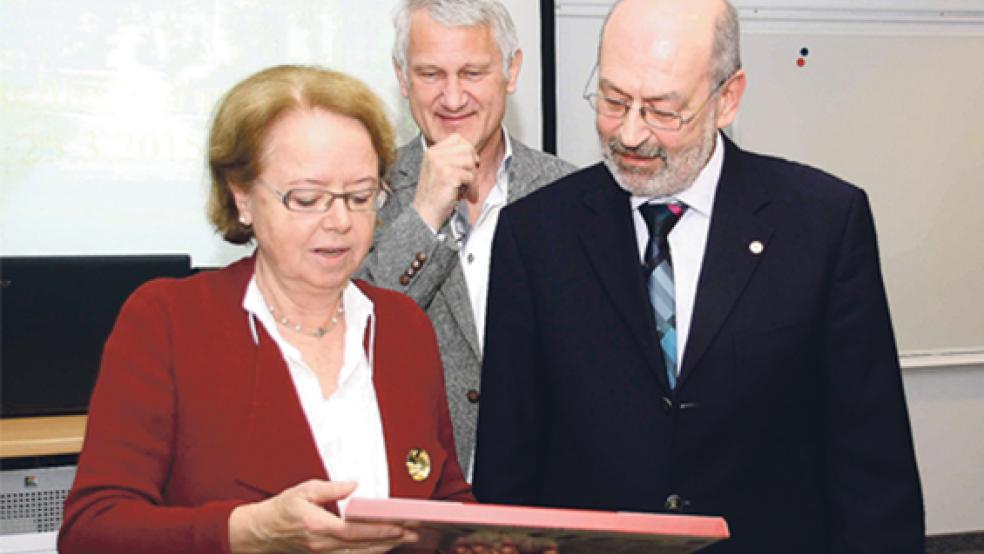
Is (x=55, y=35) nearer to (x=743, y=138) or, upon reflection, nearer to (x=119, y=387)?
(x=119, y=387)

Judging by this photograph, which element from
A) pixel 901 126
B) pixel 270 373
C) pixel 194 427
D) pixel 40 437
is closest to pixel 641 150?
pixel 270 373

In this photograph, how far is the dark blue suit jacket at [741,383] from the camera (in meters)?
1.54

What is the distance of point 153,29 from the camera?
312 centimetres

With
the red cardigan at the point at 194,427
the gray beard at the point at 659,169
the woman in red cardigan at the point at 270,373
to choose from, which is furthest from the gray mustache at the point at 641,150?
the red cardigan at the point at 194,427

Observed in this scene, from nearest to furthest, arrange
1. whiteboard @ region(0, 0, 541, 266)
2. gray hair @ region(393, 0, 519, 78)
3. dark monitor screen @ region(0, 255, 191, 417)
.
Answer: gray hair @ region(393, 0, 519, 78), dark monitor screen @ region(0, 255, 191, 417), whiteboard @ region(0, 0, 541, 266)

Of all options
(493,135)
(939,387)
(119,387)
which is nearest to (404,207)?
(493,135)

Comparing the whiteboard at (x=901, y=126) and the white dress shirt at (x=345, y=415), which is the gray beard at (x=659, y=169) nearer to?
the white dress shirt at (x=345, y=415)

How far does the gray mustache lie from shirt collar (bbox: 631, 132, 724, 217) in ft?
0.28

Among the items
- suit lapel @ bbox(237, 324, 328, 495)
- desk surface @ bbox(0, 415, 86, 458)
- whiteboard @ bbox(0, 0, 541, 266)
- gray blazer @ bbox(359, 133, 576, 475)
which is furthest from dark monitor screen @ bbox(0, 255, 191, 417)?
suit lapel @ bbox(237, 324, 328, 495)

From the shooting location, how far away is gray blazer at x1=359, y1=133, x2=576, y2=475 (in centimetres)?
183

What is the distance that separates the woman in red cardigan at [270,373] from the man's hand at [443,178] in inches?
14.0

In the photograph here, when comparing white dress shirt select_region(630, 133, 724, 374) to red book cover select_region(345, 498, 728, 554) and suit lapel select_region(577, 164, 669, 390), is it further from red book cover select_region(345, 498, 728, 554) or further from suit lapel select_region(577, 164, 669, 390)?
red book cover select_region(345, 498, 728, 554)

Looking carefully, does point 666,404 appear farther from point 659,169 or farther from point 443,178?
point 443,178

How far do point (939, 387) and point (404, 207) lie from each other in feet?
9.84
